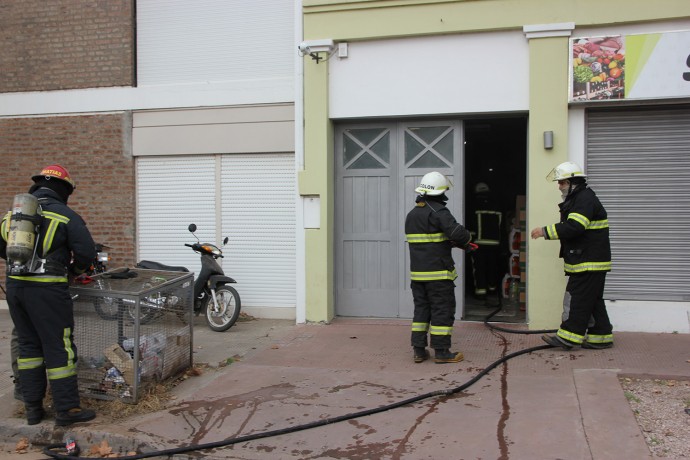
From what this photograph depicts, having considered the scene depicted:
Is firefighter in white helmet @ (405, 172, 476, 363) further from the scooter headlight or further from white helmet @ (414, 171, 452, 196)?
the scooter headlight

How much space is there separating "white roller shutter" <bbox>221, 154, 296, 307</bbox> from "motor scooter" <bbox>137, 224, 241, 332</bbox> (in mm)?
519

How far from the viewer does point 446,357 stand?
6.12m

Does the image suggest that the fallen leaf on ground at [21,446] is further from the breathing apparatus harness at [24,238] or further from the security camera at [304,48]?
the security camera at [304,48]

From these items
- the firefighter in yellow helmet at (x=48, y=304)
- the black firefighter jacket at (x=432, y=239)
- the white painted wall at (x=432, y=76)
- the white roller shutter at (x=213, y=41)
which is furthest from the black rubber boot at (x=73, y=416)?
the white roller shutter at (x=213, y=41)

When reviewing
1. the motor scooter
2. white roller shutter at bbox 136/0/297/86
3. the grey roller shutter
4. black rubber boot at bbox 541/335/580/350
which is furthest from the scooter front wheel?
the grey roller shutter

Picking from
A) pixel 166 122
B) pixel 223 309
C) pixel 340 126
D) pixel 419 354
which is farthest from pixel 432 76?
pixel 223 309

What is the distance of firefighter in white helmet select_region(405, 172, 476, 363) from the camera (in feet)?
19.6

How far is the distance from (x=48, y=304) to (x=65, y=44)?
18.6 ft

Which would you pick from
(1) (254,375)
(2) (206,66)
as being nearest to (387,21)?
(2) (206,66)

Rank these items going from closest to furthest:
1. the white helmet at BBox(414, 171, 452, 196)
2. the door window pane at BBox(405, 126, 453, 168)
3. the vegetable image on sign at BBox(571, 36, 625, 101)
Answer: the white helmet at BBox(414, 171, 452, 196) → the vegetable image on sign at BBox(571, 36, 625, 101) → the door window pane at BBox(405, 126, 453, 168)

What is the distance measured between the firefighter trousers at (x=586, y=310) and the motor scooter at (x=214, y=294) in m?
4.00

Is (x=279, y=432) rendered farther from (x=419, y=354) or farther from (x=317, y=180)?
(x=317, y=180)

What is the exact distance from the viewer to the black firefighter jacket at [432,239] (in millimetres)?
5934

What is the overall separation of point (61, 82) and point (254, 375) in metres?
5.78
